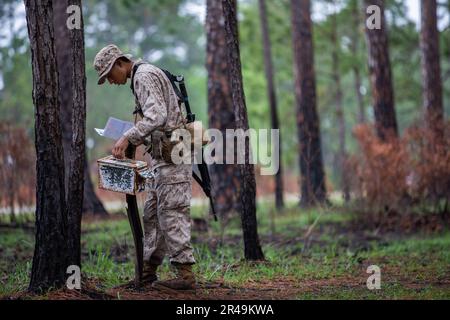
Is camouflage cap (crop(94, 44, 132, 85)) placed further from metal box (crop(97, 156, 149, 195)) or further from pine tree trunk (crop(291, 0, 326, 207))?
pine tree trunk (crop(291, 0, 326, 207))

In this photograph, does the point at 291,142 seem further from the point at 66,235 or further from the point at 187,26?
the point at 66,235

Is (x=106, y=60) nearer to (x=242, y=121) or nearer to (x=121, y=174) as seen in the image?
(x=121, y=174)

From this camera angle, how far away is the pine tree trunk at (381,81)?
1520 centimetres

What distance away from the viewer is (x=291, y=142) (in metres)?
32.5

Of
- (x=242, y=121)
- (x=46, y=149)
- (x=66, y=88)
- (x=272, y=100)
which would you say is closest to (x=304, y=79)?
(x=272, y=100)

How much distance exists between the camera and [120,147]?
6.05 meters

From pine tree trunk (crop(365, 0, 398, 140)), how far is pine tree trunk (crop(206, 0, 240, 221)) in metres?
3.39

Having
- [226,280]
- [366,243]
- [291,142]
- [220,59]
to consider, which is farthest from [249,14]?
[226,280]

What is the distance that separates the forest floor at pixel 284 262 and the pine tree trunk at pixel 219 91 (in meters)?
0.52

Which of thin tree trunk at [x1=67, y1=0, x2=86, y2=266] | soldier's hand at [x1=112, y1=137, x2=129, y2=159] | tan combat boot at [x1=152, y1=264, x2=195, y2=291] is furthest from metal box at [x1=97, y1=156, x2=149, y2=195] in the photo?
tan combat boot at [x1=152, y1=264, x2=195, y2=291]

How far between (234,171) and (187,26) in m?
34.1

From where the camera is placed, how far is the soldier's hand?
6.03m

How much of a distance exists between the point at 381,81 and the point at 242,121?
7754 millimetres

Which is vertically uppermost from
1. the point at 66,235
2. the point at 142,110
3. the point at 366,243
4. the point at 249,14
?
the point at 249,14
